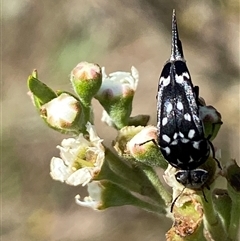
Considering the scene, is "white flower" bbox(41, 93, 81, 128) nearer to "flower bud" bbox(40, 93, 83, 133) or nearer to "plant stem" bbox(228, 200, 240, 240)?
"flower bud" bbox(40, 93, 83, 133)

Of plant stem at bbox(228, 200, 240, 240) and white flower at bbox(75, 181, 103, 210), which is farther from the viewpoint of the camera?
white flower at bbox(75, 181, 103, 210)

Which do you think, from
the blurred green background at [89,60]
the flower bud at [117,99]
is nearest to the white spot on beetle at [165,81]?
the flower bud at [117,99]

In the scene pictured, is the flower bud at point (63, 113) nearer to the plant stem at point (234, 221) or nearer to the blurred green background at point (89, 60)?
the plant stem at point (234, 221)

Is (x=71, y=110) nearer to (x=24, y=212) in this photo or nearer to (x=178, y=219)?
(x=178, y=219)

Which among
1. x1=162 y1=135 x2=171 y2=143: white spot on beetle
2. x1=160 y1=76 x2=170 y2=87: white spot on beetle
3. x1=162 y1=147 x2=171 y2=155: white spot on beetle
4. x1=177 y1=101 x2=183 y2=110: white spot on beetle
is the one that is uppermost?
x1=160 y1=76 x2=170 y2=87: white spot on beetle

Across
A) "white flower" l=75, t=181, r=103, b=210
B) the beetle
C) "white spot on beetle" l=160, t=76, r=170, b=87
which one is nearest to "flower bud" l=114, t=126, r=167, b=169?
the beetle

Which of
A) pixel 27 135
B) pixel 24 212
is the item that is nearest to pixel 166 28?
pixel 27 135

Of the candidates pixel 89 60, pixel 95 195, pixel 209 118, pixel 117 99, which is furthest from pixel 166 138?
pixel 89 60
